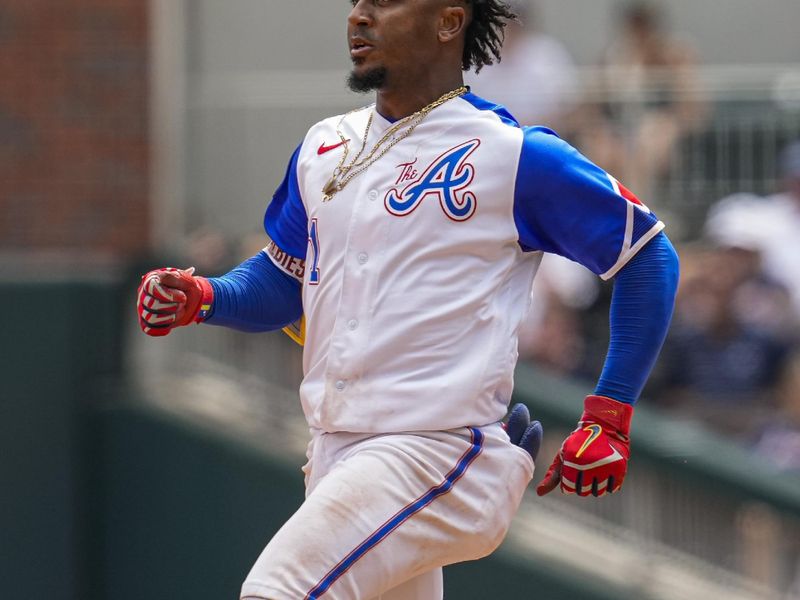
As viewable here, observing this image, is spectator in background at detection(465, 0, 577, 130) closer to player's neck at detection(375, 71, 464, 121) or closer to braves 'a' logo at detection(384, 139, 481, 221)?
player's neck at detection(375, 71, 464, 121)

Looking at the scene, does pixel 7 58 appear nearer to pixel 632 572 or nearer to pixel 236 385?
pixel 236 385

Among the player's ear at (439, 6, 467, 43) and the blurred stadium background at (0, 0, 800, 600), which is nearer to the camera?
the player's ear at (439, 6, 467, 43)

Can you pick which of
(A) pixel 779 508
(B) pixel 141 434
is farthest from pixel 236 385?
(A) pixel 779 508

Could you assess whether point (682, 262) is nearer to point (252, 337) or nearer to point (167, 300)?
point (252, 337)

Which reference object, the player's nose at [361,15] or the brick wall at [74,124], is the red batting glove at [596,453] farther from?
the brick wall at [74,124]

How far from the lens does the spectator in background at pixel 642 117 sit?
923cm

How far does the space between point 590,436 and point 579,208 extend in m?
0.58

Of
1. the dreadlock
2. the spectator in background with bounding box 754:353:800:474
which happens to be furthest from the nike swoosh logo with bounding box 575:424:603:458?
the spectator in background with bounding box 754:353:800:474

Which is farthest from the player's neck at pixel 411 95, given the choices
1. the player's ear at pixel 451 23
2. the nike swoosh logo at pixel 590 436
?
the nike swoosh logo at pixel 590 436

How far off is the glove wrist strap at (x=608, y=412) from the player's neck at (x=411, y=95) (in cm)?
91

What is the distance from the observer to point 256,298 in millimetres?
4648

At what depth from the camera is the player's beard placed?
434cm

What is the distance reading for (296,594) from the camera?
391 cm

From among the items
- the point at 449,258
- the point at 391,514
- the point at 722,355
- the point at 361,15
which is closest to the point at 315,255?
the point at 449,258
